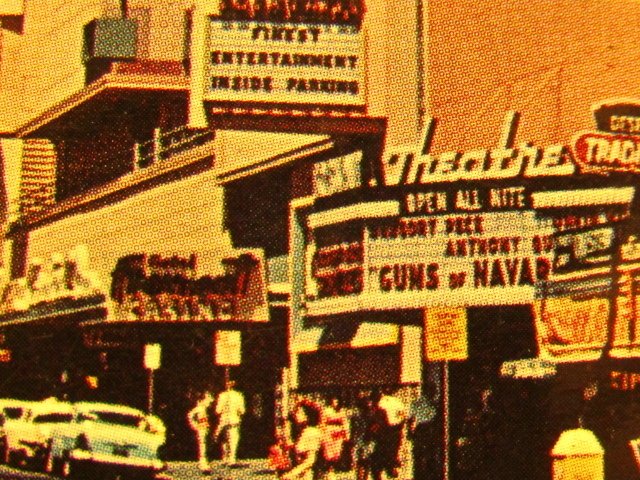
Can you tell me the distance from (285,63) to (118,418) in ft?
24.8

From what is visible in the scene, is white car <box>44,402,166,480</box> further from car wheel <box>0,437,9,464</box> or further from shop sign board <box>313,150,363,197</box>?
shop sign board <box>313,150,363,197</box>

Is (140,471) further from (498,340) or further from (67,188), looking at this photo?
(67,188)

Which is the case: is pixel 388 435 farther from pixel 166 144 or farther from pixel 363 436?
pixel 166 144

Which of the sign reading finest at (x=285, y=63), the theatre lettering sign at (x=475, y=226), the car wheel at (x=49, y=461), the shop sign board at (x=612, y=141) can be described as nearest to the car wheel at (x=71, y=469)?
the car wheel at (x=49, y=461)

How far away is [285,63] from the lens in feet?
58.1

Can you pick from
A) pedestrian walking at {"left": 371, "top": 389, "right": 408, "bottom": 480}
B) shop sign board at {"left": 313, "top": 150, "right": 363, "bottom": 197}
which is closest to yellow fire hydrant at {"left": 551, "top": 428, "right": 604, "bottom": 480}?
pedestrian walking at {"left": 371, "top": 389, "right": 408, "bottom": 480}

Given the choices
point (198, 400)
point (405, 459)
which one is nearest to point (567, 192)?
point (405, 459)

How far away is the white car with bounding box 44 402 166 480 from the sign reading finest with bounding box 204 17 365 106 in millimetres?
6564

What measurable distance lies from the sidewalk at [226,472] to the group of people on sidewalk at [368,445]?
15.0 inches

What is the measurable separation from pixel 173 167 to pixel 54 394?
1050 centimetres

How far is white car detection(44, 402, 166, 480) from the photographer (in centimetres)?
2095

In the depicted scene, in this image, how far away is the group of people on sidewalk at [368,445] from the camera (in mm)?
19562

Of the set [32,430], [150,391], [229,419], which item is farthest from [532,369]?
[150,391]

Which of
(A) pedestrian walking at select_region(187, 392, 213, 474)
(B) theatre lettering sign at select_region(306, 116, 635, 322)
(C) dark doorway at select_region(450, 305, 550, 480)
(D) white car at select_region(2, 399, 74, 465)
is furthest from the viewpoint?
(A) pedestrian walking at select_region(187, 392, 213, 474)
